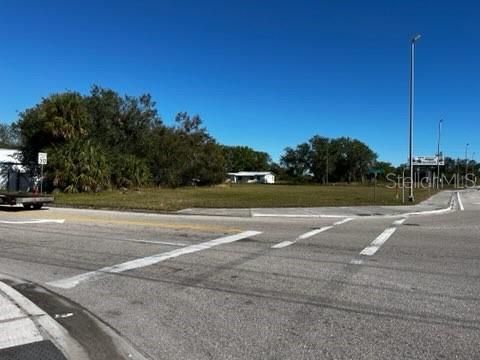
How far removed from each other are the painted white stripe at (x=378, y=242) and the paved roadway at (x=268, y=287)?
2 cm

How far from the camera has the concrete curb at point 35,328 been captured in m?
4.80

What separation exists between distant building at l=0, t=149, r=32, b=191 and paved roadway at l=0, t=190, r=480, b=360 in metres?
28.2

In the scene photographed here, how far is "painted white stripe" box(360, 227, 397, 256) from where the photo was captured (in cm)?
1073

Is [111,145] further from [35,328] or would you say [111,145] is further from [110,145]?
[35,328]

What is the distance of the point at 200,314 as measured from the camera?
19.9 ft

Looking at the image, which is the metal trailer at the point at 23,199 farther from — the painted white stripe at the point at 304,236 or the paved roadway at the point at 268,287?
the painted white stripe at the point at 304,236

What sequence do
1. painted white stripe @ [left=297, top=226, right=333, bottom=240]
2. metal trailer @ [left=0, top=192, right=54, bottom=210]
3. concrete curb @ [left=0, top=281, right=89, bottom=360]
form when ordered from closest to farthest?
concrete curb @ [left=0, top=281, right=89, bottom=360]
painted white stripe @ [left=297, top=226, right=333, bottom=240]
metal trailer @ [left=0, top=192, right=54, bottom=210]

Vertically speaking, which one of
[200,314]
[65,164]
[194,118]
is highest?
[194,118]

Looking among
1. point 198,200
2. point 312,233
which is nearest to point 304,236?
point 312,233

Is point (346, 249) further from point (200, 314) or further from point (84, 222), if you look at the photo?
point (84, 222)

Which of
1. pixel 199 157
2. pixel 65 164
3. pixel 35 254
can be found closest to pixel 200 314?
pixel 35 254

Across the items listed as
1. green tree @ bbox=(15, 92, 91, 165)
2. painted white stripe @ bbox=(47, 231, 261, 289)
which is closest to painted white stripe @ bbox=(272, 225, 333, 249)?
painted white stripe @ bbox=(47, 231, 261, 289)

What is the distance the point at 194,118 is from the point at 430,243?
5587 centimetres

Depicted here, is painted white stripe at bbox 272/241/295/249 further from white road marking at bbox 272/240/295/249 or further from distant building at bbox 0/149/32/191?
distant building at bbox 0/149/32/191
